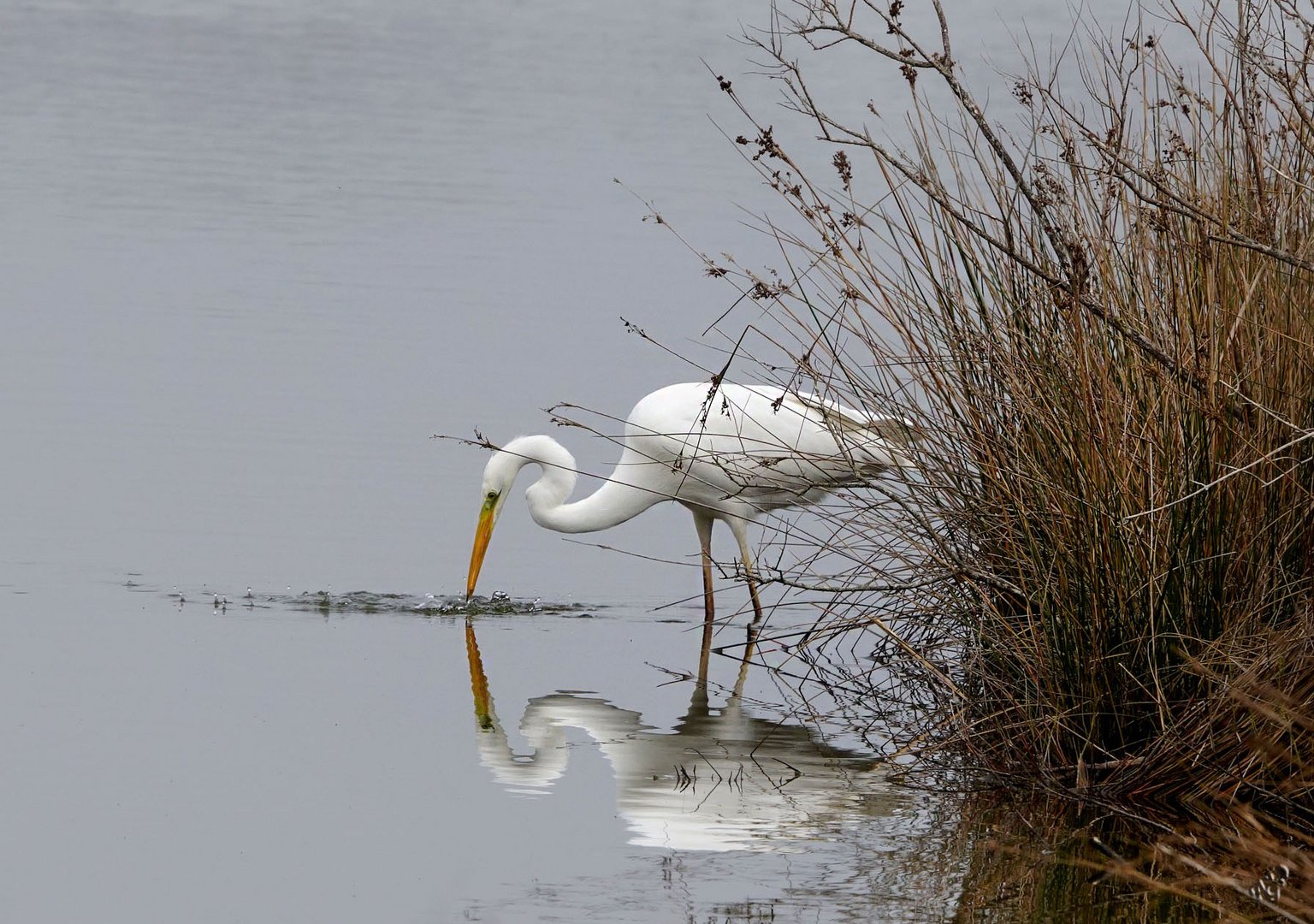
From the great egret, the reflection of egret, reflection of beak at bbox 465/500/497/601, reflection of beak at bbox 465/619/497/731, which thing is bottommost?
the reflection of egret

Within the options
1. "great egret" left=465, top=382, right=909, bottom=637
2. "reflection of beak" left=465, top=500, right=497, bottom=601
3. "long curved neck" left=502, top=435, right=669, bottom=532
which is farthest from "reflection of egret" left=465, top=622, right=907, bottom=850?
"long curved neck" left=502, top=435, right=669, bottom=532

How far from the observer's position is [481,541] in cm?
799

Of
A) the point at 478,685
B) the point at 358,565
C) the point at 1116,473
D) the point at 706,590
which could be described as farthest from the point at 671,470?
the point at 1116,473

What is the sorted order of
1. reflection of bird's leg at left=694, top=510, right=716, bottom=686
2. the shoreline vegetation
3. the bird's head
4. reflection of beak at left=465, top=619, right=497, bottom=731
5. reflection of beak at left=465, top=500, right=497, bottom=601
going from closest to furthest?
the shoreline vegetation
reflection of beak at left=465, top=619, right=497, bottom=731
reflection of bird's leg at left=694, top=510, right=716, bottom=686
reflection of beak at left=465, top=500, right=497, bottom=601
the bird's head

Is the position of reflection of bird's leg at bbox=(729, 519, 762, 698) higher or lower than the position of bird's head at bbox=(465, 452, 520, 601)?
lower

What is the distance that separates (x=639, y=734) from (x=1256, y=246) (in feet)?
8.24

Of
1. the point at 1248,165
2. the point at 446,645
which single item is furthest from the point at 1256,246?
the point at 446,645

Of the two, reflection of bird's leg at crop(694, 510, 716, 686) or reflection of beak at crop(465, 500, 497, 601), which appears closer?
reflection of bird's leg at crop(694, 510, 716, 686)

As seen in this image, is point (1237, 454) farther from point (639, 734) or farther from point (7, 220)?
point (7, 220)

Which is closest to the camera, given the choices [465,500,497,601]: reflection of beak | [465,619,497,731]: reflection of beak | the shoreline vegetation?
the shoreline vegetation

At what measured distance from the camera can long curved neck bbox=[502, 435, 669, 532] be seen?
27.1 feet

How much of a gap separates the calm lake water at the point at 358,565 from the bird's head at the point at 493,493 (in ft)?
0.64

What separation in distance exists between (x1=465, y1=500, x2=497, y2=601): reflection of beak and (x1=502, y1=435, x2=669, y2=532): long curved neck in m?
0.25

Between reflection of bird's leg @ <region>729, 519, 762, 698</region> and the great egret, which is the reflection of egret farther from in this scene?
the great egret
